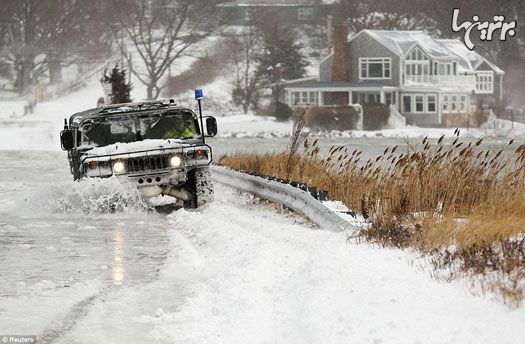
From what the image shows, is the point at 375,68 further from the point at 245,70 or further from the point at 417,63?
the point at 245,70

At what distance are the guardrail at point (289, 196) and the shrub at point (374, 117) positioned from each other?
53.5 meters

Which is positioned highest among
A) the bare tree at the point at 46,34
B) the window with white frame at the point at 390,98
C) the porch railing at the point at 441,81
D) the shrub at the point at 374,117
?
the bare tree at the point at 46,34

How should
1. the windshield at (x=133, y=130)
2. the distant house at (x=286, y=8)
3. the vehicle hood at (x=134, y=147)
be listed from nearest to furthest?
the vehicle hood at (x=134, y=147)
the windshield at (x=133, y=130)
the distant house at (x=286, y=8)

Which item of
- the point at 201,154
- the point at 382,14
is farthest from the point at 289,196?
the point at 382,14

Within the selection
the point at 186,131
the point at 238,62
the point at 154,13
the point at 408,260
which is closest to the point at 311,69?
the point at 238,62

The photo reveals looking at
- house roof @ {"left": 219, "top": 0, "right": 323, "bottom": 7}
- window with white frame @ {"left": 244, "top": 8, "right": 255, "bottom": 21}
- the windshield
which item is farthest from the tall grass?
house roof @ {"left": 219, "top": 0, "right": 323, "bottom": 7}

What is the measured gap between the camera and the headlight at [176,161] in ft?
59.8

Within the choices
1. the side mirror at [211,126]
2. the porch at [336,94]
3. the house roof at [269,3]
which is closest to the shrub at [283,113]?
the porch at [336,94]

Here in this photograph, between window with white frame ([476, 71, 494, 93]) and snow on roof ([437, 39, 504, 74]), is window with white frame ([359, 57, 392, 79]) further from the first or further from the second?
window with white frame ([476, 71, 494, 93])

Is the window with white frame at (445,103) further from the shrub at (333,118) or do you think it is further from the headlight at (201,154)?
the headlight at (201,154)

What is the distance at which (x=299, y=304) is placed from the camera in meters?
9.16

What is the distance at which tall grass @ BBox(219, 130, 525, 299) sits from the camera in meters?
9.82

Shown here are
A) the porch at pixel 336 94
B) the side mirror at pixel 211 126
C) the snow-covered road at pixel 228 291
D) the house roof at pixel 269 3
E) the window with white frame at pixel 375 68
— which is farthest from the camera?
the house roof at pixel 269 3

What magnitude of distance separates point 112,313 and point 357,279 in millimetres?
2023
